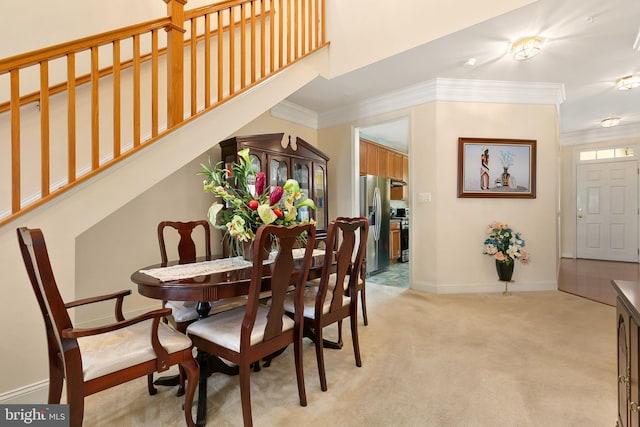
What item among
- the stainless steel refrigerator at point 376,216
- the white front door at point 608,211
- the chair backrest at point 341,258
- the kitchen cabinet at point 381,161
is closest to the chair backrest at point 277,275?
the chair backrest at point 341,258

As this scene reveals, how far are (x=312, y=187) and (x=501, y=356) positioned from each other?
8.74 ft

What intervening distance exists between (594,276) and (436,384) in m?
4.43

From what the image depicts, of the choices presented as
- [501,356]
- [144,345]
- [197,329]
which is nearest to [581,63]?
[501,356]

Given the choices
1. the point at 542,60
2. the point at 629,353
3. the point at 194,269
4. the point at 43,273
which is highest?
the point at 542,60

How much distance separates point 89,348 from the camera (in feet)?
4.31

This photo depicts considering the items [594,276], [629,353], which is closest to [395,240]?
[594,276]

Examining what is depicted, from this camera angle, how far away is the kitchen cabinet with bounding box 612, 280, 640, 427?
0.94 meters

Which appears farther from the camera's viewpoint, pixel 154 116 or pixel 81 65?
pixel 81 65

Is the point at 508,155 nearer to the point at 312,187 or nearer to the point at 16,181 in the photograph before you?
the point at 312,187

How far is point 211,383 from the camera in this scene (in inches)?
73.9

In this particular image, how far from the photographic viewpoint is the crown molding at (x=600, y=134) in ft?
18.3

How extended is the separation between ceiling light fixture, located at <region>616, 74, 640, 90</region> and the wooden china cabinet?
3.59 metres

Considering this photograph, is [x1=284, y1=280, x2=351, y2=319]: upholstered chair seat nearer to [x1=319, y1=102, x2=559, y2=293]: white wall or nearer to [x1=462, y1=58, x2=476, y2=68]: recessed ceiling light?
[x1=319, y1=102, x2=559, y2=293]: white wall
